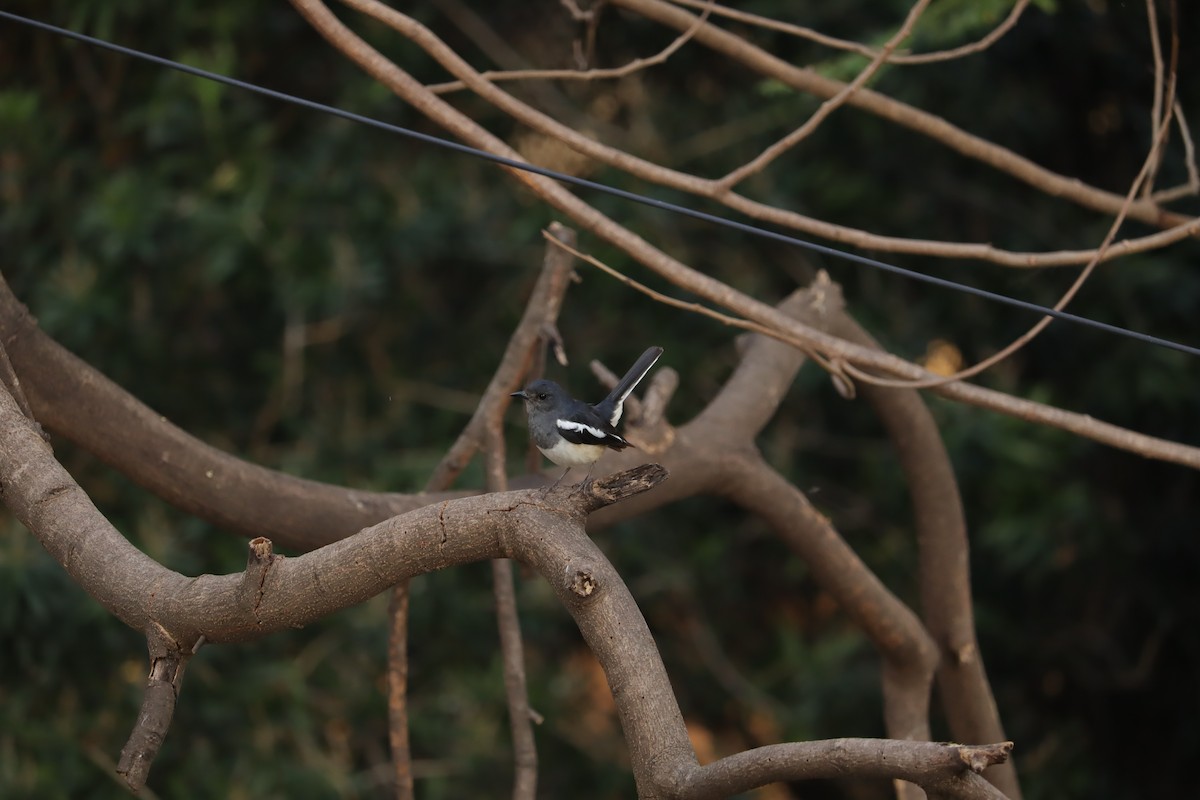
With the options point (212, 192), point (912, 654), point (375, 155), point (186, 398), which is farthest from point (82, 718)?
point (912, 654)

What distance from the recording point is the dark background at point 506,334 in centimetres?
542

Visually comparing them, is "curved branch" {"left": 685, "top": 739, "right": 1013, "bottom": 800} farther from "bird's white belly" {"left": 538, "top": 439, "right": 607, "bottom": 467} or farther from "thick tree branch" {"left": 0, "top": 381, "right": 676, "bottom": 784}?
"bird's white belly" {"left": 538, "top": 439, "right": 607, "bottom": 467}

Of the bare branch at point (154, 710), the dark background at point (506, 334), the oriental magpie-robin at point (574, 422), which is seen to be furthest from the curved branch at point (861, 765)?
the dark background at point (506, 334)

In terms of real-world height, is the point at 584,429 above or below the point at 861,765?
below

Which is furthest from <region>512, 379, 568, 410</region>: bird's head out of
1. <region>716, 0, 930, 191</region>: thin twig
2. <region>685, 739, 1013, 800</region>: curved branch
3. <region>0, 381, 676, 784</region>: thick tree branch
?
<region>685, 739, 1013, 800</region>: curved branch

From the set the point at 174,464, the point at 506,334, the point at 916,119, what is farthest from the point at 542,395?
the point at 506,334

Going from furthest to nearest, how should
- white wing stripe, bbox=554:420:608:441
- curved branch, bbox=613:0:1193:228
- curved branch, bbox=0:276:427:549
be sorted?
curved branch, bbox=613:0:1193:228
curved branch, bbox=0:276:427:549
white wing stripe, bbox=554:420:608:441

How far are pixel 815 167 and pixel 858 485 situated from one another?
5.47 feet

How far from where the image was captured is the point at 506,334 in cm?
652

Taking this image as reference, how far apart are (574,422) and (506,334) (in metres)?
3.55

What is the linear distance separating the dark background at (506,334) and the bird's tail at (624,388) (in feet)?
6.85

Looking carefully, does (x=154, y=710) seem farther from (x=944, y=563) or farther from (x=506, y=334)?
(x=506, y=334)

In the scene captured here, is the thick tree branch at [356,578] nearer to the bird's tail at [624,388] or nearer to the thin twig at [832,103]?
the bird's tail at [624,388]

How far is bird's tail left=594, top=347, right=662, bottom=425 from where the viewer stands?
312cm
